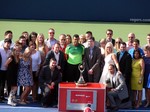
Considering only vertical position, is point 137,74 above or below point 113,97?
above

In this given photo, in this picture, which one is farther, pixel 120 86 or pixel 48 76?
pixel 48 76

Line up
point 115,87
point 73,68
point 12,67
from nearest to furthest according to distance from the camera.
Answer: point 115,87
point 12,67
point 73,68

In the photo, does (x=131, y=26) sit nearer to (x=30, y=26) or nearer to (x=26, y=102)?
(x=30, y=26)

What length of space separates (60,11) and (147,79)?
18.6 ft

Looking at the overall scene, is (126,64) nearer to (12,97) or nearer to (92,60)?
(92,60)

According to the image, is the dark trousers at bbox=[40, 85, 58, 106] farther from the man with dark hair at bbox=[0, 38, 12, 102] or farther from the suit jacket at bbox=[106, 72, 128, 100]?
the suit jacket at bbox=[106, 72, 128, 100]

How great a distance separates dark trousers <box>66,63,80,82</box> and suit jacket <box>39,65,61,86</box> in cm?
32

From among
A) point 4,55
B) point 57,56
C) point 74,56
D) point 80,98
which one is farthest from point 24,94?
point 80,98

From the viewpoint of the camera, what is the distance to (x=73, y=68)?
29.9 feet

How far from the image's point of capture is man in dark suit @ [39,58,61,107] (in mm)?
8891

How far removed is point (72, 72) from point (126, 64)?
135cm

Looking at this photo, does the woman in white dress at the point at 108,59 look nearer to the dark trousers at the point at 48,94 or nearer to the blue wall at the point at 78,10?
the dark trousers at the point at 48,94

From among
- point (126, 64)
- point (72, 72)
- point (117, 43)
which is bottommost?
point (72, 72)

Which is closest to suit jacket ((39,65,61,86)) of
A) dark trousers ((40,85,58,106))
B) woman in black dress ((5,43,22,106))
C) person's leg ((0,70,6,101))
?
dark trousers ((40,85,58,106))
